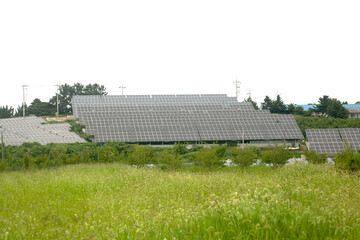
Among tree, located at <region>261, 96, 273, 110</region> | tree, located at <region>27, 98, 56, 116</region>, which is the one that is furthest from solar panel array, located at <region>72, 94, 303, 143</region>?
tree, located at <region>27, 98, 56, 116</region>

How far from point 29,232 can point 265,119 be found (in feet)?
169

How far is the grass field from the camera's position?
22.5 feet

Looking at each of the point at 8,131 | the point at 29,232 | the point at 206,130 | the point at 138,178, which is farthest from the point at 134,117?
the point at 29,232

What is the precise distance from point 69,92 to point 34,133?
117 feet

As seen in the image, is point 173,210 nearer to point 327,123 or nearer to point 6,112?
point 327,123

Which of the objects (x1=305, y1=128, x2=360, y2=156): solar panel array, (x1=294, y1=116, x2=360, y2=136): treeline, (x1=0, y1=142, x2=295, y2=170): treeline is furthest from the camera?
(x1=294, y1=116, x2=360, y2=136): treeline

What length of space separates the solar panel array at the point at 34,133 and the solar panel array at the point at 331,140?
97.3 feet

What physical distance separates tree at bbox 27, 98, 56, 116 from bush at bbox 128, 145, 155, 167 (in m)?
60.9

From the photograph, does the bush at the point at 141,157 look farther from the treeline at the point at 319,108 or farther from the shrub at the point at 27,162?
the treeline at the point at 319,108

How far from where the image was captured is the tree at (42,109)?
3246 inches

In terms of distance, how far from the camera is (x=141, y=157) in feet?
86.8

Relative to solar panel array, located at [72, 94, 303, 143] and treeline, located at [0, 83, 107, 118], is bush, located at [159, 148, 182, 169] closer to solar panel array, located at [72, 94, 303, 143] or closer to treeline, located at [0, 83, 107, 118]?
solar panel array, located at [72, 94, 303, 143]

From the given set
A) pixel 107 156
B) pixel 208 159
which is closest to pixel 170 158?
pixel 208 159

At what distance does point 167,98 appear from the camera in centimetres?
7925
